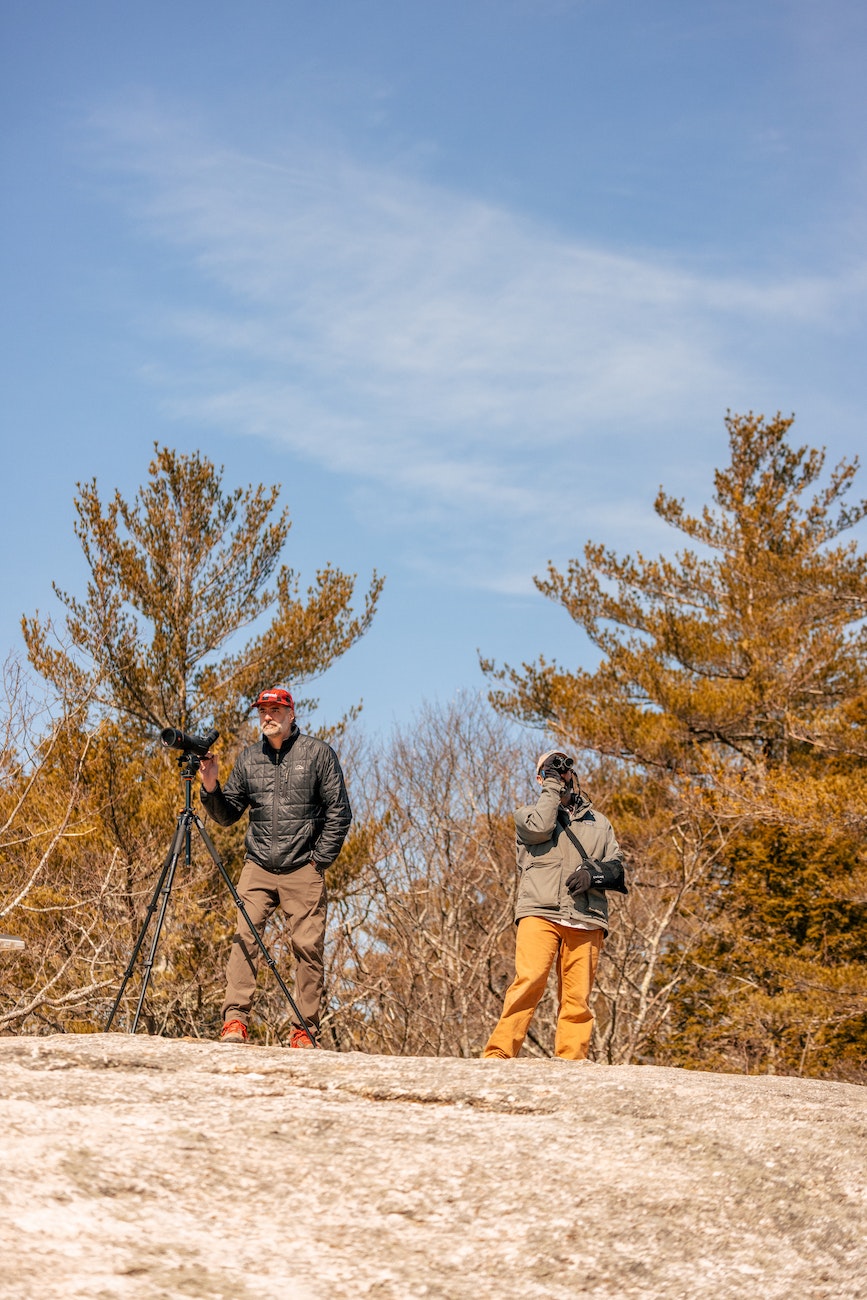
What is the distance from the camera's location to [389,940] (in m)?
16.0

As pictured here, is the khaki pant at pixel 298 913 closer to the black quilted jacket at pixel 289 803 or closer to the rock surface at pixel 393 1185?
the black quilted jacket at pixel 289 803

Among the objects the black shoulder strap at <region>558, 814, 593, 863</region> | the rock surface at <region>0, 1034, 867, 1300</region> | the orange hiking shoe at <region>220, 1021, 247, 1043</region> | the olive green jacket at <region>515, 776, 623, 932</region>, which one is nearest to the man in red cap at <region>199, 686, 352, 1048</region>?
the orange hiking shoe at <region>220, 1021, 247, 1043</region>

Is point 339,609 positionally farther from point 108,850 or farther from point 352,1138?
point 352,1138

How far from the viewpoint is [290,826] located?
19.1 feet

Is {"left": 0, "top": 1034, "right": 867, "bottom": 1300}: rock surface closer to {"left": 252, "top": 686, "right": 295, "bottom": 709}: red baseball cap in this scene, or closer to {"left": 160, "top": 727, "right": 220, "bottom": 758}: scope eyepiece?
{"left": 160, "top": 727, "right": 220, "bottom": 758}: scope eyepiece

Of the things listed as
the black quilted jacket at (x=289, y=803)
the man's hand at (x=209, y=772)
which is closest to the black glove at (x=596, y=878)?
the black quilted jacket at (x=289, y=803)

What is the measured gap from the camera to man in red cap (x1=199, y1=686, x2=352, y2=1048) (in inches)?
228

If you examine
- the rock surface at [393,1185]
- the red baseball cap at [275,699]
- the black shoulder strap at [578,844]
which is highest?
the red baseball cap at [275,699]

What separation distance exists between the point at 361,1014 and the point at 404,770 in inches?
200

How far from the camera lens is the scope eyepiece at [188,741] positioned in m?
5.44

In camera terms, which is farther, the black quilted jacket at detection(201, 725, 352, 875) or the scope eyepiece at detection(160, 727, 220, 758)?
the black quilted jacket at detection(201, 725, 352, 875)

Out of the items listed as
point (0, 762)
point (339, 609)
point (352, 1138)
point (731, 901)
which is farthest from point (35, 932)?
point (352, 1138)

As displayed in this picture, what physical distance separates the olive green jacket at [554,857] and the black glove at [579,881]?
0.18 ft

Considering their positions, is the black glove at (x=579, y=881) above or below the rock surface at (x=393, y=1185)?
above
